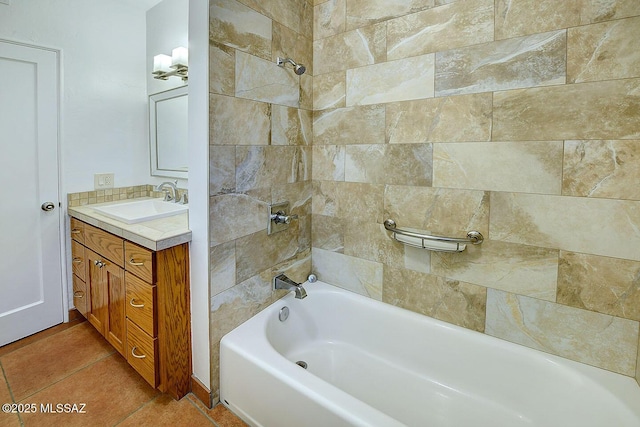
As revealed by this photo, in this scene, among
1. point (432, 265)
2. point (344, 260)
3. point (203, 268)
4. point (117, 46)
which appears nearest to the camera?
point (203, 268)

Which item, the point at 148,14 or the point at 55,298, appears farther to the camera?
the point at 148,14

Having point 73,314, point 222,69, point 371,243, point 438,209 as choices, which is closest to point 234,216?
point 222,69

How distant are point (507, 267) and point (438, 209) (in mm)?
418

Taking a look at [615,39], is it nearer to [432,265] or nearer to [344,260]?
[432,265]

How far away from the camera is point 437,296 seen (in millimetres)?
1685

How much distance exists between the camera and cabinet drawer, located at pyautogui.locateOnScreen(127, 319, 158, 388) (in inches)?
61.6

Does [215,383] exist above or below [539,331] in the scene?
below

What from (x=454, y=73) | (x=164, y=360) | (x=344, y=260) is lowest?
(x=164, y=360)

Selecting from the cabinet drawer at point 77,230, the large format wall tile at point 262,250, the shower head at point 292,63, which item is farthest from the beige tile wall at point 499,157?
the cabinet drawer at point 77,230

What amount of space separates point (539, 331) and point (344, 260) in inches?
42.4

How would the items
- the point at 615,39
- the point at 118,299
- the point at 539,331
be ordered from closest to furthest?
the point at 615,39, the point at 539,331, the point at 118,299

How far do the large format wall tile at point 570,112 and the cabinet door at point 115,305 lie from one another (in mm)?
2139

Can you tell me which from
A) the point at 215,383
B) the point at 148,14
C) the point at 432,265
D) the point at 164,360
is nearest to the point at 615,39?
the point at 432,265

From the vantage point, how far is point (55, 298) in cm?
231
